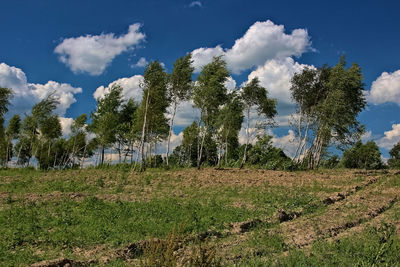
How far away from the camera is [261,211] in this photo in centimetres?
1559

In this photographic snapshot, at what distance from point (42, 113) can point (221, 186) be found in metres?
34.3

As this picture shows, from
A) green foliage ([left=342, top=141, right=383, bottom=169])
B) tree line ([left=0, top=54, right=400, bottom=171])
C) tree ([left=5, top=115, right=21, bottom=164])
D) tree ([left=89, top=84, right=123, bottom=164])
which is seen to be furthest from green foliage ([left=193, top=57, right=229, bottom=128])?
green foliage ([left=342, top=141, right=383, bottom=169])

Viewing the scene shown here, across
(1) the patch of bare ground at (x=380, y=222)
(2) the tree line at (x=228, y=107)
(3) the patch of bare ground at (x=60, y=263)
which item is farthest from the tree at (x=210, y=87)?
(3) the patch of bare ground at (x=60, y=263)

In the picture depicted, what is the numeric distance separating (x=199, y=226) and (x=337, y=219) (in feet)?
19.3

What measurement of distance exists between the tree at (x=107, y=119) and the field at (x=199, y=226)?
2478cm

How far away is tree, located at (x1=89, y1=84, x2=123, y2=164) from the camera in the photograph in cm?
4775

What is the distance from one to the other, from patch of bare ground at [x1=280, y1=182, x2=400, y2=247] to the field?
4 cm

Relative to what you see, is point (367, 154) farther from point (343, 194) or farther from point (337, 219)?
point (337, 219)

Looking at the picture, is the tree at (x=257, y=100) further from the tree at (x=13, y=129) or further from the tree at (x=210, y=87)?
the tree at (x=13, y=129)

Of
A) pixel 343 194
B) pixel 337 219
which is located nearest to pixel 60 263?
pixel 337 219

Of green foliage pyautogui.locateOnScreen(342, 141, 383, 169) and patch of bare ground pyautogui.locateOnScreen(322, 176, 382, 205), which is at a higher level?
green foliage pyautogui.locateOnScreen(342, 141, 383, 169)

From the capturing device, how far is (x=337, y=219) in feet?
45.6

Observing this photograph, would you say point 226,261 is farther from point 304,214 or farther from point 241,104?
point 241,104

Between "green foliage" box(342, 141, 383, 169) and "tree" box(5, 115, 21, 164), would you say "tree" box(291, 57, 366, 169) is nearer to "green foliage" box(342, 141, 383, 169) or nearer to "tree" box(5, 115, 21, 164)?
"green foliage" box(342, 141, 383, 169)
